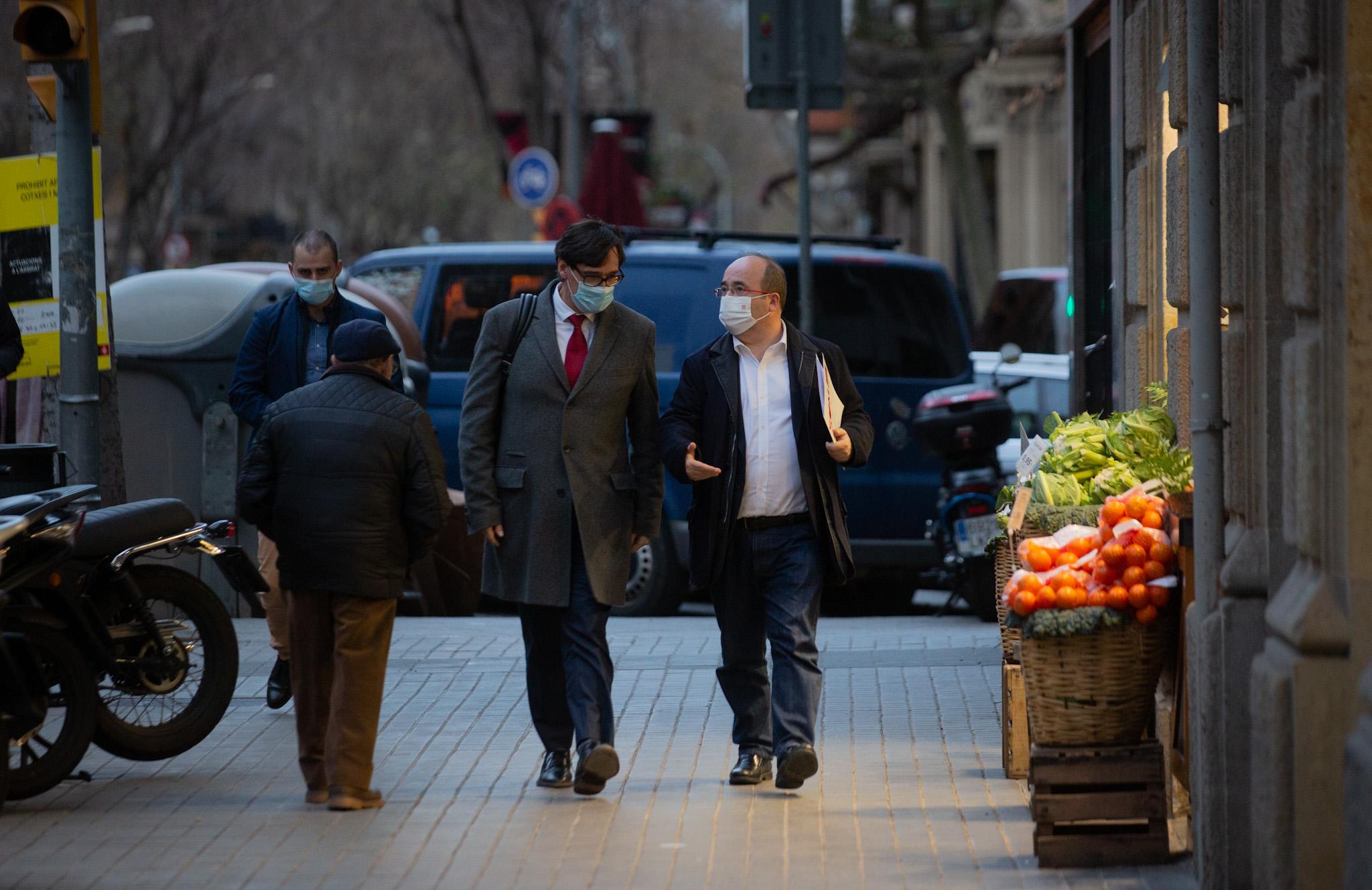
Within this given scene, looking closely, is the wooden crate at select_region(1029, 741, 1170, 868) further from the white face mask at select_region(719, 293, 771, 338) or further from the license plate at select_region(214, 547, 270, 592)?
the license plate at select_region(214, 547, 270, 592)

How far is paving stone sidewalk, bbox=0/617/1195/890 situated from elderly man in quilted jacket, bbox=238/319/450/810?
31cm

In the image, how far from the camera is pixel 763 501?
6344 mm

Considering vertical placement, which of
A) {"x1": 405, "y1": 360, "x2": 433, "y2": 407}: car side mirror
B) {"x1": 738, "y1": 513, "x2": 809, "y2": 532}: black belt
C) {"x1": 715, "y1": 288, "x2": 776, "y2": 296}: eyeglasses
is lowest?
{"x1": 738, "y1": 513, "x2": 809, "y2": 532}: black belt

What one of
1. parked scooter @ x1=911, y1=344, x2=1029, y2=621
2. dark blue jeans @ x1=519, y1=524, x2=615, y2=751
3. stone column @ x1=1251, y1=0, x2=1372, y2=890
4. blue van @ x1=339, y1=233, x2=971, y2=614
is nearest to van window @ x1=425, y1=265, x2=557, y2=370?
blue van @ x1=339, y1=233, x2=971, y2=614

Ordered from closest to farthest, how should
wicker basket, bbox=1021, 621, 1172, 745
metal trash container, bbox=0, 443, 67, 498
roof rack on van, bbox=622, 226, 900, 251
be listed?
1. wicker basket, bbox=1021, 621, 1172, 745
2. metal trash container, bbox=0, 443, 67, 498
3. roof rack on van, bbox=622, 226, 900, 251

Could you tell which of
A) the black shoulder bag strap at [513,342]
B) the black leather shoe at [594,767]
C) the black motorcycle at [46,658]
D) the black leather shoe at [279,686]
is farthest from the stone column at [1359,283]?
the black leather shoe at [279,686]

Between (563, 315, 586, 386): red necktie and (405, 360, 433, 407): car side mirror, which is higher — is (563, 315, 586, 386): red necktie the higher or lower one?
the higher one

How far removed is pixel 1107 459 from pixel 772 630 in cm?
137

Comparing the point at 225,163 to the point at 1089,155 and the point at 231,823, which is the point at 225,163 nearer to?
the point at 1089,155

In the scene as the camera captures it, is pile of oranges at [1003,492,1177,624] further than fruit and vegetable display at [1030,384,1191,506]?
No

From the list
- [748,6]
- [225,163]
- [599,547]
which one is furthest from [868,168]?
[599,547]

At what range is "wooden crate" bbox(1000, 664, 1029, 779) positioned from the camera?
21.1 feet

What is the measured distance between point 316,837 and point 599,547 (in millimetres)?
1252

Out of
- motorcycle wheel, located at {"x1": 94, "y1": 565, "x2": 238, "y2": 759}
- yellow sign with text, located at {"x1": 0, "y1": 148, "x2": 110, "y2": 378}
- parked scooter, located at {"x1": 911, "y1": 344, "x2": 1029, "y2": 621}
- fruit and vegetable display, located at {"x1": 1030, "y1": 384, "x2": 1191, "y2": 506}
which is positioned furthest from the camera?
parked scooter, located at {"x1": 911, "y1": 344, "x2": 1029, "y2": 621}
